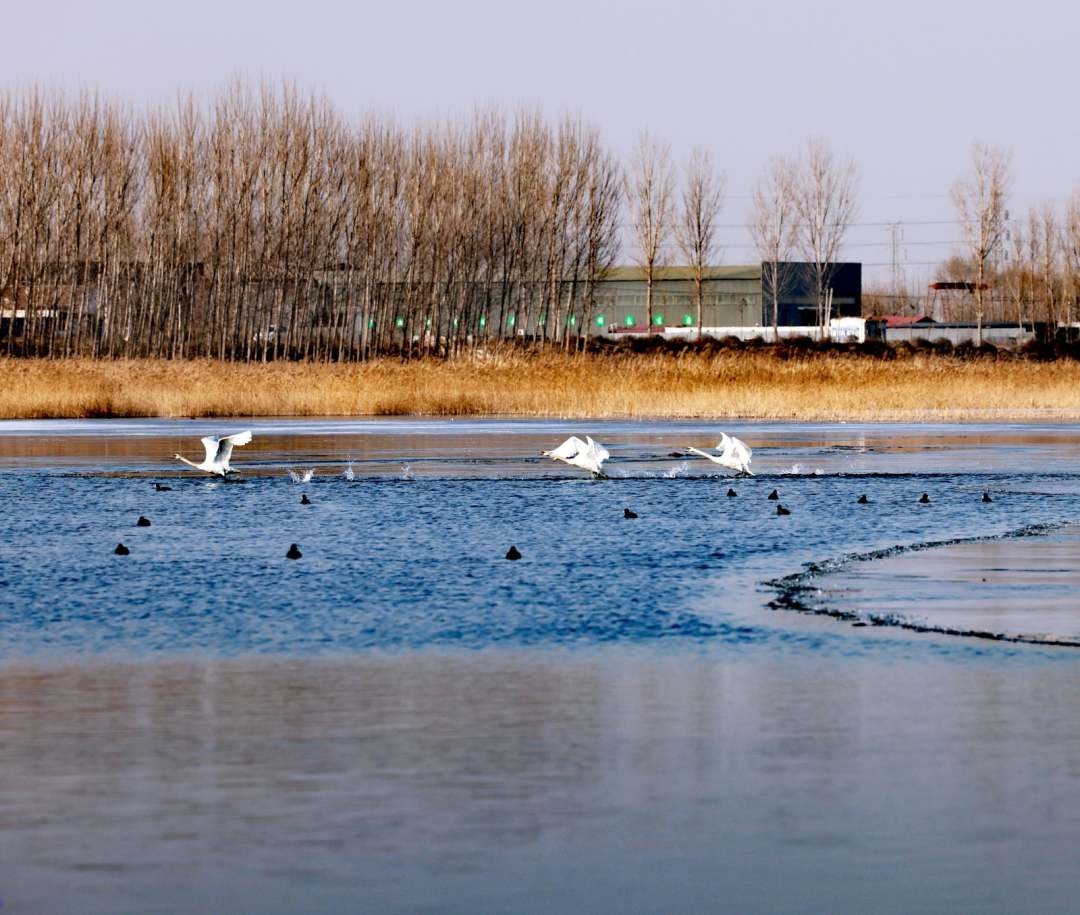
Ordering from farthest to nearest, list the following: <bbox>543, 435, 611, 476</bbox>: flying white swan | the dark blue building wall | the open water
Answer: the dark blue building wall < <bbox>543, 435, 611, 476</bbox>: flying white swan < the open water

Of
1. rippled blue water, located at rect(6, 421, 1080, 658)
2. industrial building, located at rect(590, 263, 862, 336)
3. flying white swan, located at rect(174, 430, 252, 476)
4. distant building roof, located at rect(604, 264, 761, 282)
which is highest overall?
distant building roof, located at rect(604, 264, 761, 282)

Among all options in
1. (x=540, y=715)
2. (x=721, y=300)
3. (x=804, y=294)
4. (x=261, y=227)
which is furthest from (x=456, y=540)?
(x=721, y=300)

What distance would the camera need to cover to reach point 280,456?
29328 mm

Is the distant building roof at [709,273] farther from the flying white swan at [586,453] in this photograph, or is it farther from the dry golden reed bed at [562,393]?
the flying white swan at [586,453]

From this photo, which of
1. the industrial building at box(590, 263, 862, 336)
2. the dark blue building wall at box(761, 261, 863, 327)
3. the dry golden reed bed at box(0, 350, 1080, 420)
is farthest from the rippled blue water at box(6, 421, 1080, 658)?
the industrial building at box(590, 263, 862, 336)

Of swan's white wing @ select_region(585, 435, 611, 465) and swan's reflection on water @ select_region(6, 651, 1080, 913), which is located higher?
swan's white wing @ select_region(585, 435, 611, 465)

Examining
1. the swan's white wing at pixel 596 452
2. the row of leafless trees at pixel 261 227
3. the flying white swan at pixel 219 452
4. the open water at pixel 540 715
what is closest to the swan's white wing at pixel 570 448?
the swan's white wing at pixel 596 452

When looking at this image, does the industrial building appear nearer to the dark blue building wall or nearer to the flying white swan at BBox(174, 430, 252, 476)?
the dark blue building wall

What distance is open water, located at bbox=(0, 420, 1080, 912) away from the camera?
529 cm

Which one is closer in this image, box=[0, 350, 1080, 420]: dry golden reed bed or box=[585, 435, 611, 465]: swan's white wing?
box=[585, 435, 611, 465]: swan's white wing

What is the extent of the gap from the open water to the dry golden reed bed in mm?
25890

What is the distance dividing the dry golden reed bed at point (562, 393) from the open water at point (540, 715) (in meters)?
25.9

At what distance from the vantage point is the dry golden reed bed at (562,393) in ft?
143

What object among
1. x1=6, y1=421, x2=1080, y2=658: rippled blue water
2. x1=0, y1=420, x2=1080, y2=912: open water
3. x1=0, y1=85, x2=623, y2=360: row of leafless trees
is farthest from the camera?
x1=0, y1=85, x2=623, y2=360: row of leafless trees
